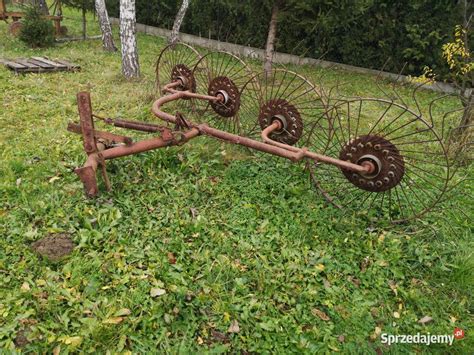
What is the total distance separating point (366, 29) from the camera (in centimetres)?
944

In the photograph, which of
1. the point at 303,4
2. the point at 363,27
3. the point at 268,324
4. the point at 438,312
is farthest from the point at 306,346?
the point at 363,27

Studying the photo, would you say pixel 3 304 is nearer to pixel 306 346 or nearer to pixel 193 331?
pixel 193 331

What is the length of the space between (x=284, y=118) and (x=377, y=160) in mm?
1100

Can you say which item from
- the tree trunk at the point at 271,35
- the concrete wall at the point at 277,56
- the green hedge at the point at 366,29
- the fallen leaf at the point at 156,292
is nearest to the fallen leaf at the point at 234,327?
the fallen leaf at the point at 156,292

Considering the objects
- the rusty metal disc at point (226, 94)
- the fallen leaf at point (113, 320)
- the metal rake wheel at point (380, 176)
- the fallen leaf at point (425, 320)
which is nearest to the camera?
the fallen leaf at point (113, 320)

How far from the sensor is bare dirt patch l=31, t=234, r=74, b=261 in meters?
2.89

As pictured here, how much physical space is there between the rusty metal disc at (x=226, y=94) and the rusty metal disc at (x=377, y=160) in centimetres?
164

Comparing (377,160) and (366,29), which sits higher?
(366,29)

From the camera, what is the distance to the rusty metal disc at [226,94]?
14.5 feet

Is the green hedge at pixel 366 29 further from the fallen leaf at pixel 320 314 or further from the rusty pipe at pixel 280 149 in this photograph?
the fallen leaf at pixel 320 314

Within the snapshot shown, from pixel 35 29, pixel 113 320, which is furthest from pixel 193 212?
pixel 35 29

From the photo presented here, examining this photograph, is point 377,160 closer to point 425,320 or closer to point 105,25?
point 425,320

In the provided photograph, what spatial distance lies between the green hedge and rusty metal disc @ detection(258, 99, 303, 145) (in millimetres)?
4441

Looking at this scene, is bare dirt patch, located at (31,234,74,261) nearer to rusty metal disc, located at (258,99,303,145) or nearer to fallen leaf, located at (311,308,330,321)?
fallen leaf, located at (311,308,330,321)
